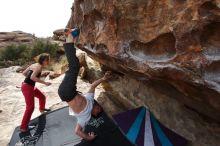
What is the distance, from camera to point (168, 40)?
11.2ft

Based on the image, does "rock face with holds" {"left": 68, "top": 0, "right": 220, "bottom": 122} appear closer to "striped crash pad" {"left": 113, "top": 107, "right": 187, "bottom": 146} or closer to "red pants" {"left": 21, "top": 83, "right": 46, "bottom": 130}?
"striped crash pad" {"left": 113, "top": 107, "right": 187, "bottom": 146}

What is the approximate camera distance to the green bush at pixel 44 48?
1940 centimetres

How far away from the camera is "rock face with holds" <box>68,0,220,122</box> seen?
2998 millimetres

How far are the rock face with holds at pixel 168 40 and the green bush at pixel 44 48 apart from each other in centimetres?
1512

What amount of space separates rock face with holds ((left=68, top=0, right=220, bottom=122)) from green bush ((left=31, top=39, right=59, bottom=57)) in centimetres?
1512

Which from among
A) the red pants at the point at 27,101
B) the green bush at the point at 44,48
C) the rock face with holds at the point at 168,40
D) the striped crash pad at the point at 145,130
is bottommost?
the green bush at the point at 44,48

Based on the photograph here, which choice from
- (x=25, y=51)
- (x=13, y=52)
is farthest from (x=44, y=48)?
(x=13, y=52)

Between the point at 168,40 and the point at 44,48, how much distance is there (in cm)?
1706

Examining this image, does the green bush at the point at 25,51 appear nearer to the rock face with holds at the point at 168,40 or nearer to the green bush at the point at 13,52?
the green bush at the point at 13,52

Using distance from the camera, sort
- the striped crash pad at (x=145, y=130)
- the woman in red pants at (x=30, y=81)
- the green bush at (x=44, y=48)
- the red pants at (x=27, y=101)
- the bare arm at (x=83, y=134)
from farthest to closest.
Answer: the green bush at (x=44, y=48), the red pants at (x=27, y=101), the woman in red pants at (x=30, y=81), the bare arm at (x=83, y=134), the striped crash pad at (x=145, y=130)

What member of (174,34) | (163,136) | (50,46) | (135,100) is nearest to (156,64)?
(174,34)

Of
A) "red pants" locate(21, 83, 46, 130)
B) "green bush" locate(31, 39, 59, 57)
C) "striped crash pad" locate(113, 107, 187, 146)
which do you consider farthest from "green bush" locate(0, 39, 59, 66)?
"striped crash pad" locate(113, 107, 187, 146)

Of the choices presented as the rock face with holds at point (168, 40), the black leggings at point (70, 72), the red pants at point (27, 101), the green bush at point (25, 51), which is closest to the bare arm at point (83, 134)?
the black leggings at point (70, 72)

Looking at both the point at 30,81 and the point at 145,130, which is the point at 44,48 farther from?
the point at 145,130
